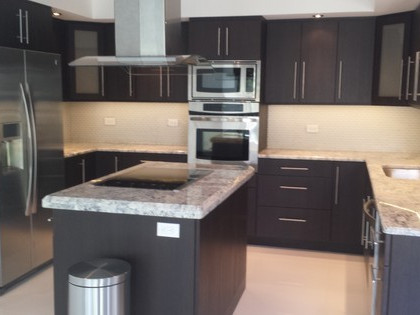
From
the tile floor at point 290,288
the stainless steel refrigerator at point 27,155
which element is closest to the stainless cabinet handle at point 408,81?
the tile floor at point 290,288

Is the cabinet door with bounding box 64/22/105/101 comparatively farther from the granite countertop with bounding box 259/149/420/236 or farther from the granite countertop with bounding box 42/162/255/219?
the granite countertop with bounding box 42/162/255/219

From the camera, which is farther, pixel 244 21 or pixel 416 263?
pixel 244 21

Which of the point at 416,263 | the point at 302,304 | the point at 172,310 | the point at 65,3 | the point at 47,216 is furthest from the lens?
the point at 65,3

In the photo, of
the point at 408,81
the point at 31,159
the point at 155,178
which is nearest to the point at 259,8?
the point at 408,81

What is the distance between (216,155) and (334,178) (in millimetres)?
1169

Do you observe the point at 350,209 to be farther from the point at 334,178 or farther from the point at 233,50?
the point at 233,50

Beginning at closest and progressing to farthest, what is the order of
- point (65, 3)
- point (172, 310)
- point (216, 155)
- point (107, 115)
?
point (172, 310)
point (65, 3)
point (216, 155)
point (107, 115)

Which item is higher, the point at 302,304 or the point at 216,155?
the point at 216,155

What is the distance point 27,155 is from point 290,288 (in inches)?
91.8

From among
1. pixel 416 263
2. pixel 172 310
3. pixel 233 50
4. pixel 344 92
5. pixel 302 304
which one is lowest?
pixel 302 304

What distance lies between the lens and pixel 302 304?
139 inches

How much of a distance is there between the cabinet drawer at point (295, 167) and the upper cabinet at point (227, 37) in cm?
103

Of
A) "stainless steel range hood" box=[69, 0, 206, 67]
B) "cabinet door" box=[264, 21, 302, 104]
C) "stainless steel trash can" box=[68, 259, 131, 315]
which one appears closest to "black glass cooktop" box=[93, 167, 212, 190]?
"stainless steel trash can" box=[68, 259, 131, 315]

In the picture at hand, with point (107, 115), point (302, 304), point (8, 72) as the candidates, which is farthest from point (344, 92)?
point (8, 72)
